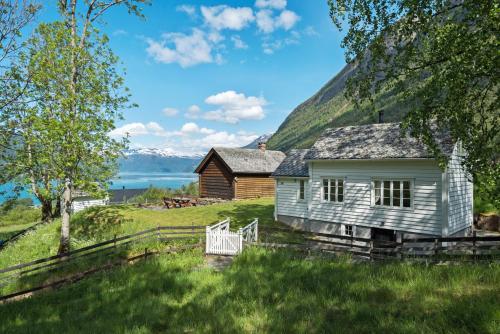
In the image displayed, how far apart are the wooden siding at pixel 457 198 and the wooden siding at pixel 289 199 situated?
8.65m

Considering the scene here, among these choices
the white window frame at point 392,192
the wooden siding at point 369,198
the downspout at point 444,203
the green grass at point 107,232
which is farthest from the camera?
the white window frame at point 392,192

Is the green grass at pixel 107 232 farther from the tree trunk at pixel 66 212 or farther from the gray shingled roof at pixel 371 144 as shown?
the gray shingled roof at pixel 371 144

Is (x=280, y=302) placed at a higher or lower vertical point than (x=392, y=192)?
lower

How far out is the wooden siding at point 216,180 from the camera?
35353mm

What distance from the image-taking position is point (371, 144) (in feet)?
59.4

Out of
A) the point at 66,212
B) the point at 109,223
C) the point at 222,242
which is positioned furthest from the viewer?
the point at 109,223

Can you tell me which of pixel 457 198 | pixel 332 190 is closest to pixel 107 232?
pixel 332 190

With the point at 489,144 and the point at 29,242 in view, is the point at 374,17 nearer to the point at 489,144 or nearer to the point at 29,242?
the point at 489,144

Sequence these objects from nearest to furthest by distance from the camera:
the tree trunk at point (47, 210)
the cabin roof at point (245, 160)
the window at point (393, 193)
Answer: the window at point (393, 193)
the tree trunk at point (47, 210)
the cabin roof at point (245, 160)

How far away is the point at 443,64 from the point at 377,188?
27.0 ft

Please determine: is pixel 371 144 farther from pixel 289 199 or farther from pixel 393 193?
pixel 289 199

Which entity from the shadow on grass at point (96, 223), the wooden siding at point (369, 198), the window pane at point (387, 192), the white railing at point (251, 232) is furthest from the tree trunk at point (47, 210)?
the window pane at point (387, 192)

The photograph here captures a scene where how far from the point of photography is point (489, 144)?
35.5 ft

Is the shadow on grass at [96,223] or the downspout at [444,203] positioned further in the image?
the shadow on grass at [96,223]
